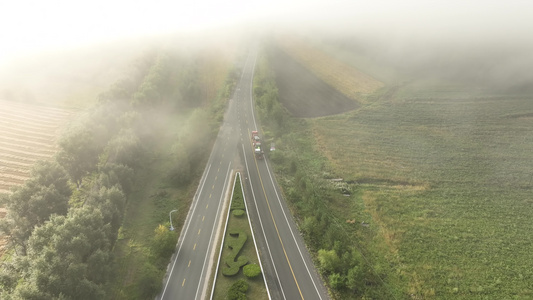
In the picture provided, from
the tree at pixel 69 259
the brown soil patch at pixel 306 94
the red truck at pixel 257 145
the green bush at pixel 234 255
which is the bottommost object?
the green bush at pixel 234 255

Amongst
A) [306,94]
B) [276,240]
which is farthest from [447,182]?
[306,94]

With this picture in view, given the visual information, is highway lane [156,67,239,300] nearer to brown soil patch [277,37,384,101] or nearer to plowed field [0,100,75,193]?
plowed field [0,100,75,193]

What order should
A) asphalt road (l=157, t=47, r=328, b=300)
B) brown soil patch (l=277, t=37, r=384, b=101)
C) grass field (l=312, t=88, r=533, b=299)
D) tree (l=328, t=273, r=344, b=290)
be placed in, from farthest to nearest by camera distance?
brown soil patch (l=277, t=37, r=384, b=101) < grass field (l=312, t=88, r=533, b=299) < asphalt road (l=157, t=47, r=328, b=300) < tree (l=328, t=273, r=344, b=290)

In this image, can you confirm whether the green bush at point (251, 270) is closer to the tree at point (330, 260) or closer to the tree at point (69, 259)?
the tree at point (330, 260)

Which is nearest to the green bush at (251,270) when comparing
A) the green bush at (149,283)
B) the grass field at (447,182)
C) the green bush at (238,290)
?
the green bush at (238,290)

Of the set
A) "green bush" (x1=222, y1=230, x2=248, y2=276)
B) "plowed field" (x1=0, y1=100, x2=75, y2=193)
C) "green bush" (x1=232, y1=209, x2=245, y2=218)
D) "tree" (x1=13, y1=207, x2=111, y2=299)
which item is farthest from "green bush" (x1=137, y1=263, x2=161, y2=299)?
"plowed field" (x1=0, y1=100, x2=75, y2=193)

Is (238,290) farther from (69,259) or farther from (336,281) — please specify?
(69,259)

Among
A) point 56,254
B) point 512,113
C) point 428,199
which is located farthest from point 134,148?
point 512,113
